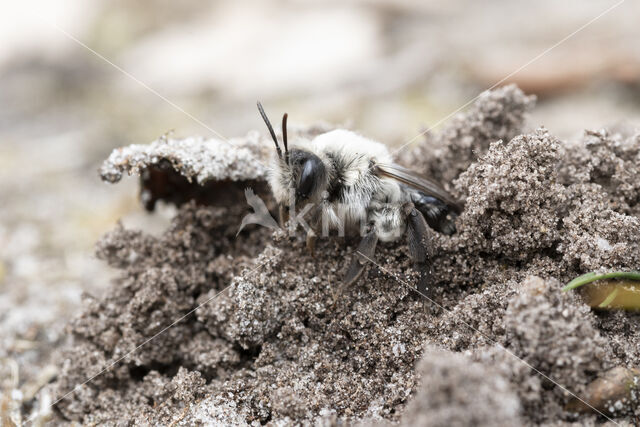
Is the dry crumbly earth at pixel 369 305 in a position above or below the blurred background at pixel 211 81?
below

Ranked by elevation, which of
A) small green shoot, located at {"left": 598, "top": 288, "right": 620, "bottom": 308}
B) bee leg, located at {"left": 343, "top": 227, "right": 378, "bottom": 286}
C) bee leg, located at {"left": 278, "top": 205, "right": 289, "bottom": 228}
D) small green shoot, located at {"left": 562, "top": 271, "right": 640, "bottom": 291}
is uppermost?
bee leg, located at {"left": 278, "top": 205, "right": 289, "bottom": 228}

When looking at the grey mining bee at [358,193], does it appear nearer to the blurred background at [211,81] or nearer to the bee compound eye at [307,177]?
the bee compound eye at [307,177]

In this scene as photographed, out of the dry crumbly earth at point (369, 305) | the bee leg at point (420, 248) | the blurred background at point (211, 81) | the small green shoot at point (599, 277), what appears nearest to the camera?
the dry crumbly earth at point (369, 305)

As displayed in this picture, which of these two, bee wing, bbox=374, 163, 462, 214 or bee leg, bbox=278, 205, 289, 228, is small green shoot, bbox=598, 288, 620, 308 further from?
bee leg, bbox=278, 205, 289, 228

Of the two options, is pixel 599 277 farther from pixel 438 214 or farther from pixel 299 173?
pixel 299 173

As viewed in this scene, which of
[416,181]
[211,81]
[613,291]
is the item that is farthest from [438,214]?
[211,81]

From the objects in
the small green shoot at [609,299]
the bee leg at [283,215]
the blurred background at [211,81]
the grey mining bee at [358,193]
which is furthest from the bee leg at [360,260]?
the blurred background at [211,81]

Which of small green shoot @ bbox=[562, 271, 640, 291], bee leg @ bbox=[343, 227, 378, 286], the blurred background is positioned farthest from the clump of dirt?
the blurred background
